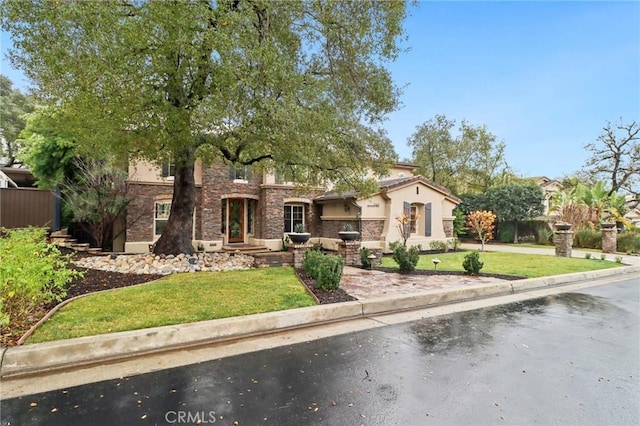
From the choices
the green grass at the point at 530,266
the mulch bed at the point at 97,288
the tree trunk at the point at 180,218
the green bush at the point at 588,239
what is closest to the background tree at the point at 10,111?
the tree trunk at the point at 180,218

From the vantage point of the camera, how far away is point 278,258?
10.8 metres

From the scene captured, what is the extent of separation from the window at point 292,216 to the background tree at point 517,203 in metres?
14.6

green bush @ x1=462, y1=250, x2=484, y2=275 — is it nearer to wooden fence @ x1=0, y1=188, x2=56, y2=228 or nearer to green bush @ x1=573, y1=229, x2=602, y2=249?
green bush @ x1=573, y1=229, x2=602, y2=249

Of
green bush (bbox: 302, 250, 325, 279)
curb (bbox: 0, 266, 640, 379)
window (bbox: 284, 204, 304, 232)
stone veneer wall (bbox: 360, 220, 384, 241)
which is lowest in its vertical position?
curb (bbox: 0, 266, 640, 379)

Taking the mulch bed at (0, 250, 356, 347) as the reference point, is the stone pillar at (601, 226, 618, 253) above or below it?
above

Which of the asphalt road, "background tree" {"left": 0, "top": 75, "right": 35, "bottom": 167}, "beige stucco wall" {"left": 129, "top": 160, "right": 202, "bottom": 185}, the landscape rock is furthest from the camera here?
"background tree" {"left": 0, "top": 75, "right": 35, "bottom": 167}

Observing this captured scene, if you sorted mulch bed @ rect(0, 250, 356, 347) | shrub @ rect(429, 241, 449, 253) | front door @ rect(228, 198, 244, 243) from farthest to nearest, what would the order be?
shrub @ rect(429, 241, 449, 253) → front door @ rect(228, 198, 244, 243) → mulch bed @ rect(0, 250, 356, 347)

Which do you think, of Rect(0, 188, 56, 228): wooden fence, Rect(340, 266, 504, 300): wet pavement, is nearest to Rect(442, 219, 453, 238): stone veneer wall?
Rect(340, 266, 504, 300): wet pavement

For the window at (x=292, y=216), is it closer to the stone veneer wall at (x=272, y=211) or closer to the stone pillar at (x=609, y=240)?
the stone veneer wall at (x=272, y=211)

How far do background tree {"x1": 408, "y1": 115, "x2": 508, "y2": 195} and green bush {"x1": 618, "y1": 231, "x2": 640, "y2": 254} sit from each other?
36.1ft

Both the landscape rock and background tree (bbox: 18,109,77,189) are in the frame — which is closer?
the landscape rock

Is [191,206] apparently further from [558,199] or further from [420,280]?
[558,199]

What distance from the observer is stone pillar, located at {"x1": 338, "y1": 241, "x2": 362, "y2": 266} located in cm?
1172

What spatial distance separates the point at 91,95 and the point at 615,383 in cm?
996
